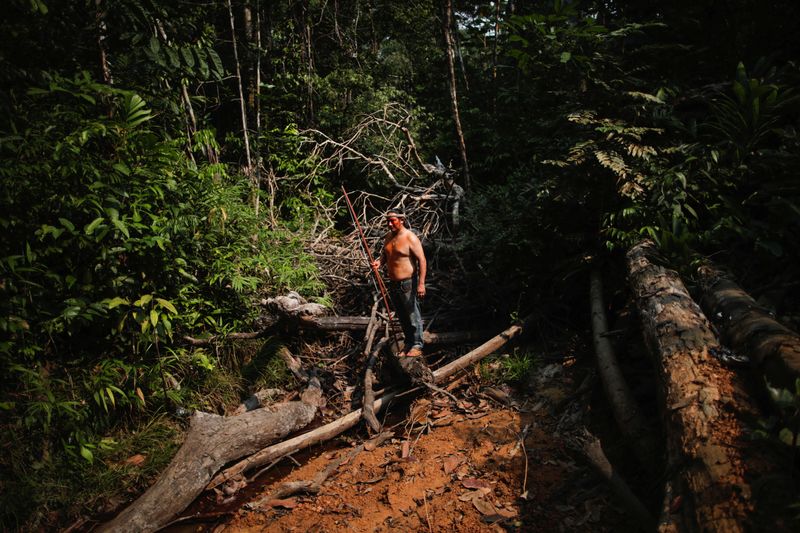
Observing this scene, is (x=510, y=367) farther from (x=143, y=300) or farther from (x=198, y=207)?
(x=198, y=207)

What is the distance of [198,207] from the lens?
496 cm

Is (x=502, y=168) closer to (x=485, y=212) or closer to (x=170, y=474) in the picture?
(x=485, y=212)

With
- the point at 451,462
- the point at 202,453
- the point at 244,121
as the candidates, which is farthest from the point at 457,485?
the point at 244,121

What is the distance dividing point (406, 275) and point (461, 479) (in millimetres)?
2338

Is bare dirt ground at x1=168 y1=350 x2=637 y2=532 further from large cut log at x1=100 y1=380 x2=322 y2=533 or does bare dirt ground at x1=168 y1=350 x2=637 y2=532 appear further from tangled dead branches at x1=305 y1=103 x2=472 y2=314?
tangled dead branches at x1=305 y1=103 x2=472 y2=314

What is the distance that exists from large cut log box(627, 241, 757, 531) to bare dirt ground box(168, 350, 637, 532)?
0.82 metres

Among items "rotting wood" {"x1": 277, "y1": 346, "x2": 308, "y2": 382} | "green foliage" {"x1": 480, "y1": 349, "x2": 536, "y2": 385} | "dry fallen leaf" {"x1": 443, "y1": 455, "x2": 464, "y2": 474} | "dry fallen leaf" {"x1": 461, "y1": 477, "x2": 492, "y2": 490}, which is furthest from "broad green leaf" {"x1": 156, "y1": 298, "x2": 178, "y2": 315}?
"green foliage" {"x1": 480, "y1": 349, "x2": 536, "y2": 385}

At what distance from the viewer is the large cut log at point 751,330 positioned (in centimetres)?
218

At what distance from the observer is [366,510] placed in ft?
11.2

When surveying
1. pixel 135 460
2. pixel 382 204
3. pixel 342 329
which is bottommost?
pixel 135 460

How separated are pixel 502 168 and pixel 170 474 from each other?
7857 millimetres

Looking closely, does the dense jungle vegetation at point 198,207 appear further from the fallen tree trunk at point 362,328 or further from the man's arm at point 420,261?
the man's arm at point 420,261

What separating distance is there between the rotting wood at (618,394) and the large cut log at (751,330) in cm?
83

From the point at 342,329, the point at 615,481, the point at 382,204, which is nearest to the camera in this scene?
the point at 615,481
